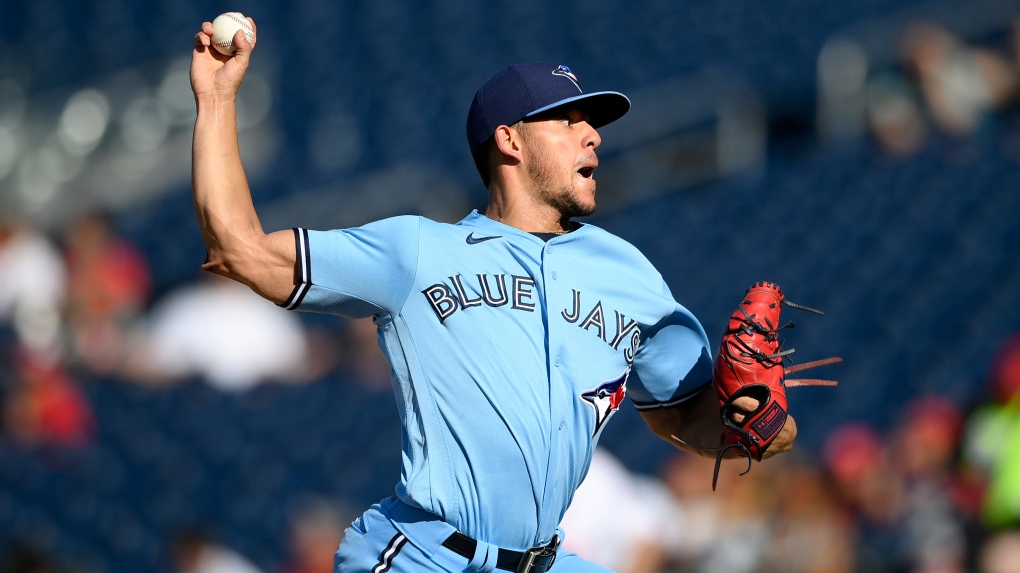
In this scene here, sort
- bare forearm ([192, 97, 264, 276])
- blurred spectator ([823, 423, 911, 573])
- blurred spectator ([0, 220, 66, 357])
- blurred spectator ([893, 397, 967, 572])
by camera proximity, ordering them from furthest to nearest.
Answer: blurred spectator ([0, 220, 66, 357]) → blurred spectator ([823, 423, 911, 573]) → blurred spectator ([893, 397, 967, 572]) → bare forearm ([192, 97, 264, 276])

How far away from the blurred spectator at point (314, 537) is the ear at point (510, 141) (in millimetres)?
3178

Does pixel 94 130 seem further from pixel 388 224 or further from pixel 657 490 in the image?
pixel 388 224

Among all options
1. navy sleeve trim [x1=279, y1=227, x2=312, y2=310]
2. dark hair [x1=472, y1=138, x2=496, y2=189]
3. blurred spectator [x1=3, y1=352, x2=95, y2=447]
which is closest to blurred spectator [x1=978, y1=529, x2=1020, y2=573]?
dark hair [x1=472, y1=138, x2=496, y2=189]

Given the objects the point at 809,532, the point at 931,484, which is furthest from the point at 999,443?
the point at 809,532

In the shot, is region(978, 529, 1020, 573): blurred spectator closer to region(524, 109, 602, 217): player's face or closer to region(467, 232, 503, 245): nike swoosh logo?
region(524, 109, 602, 217): player's face

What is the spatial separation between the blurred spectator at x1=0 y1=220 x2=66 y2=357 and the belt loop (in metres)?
5.07

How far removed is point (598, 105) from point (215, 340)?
4.42 meters

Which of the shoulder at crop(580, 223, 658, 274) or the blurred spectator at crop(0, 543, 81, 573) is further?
the blurred spectator at crop(0, 543, 81, 573)

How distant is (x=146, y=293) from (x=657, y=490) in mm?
3243

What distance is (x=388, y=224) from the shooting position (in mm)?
2451

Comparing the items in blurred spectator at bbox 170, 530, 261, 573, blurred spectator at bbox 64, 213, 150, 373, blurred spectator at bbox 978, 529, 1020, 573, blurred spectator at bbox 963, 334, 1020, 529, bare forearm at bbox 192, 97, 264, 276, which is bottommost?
blurred spectator at bbox 978, 529, 1020, 573

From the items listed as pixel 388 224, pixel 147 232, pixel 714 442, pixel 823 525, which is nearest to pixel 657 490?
pixel 823 525

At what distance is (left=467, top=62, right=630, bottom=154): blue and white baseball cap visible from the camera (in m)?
2.64

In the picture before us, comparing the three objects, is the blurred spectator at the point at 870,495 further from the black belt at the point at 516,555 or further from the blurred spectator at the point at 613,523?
the black belt at the point at 516,555
